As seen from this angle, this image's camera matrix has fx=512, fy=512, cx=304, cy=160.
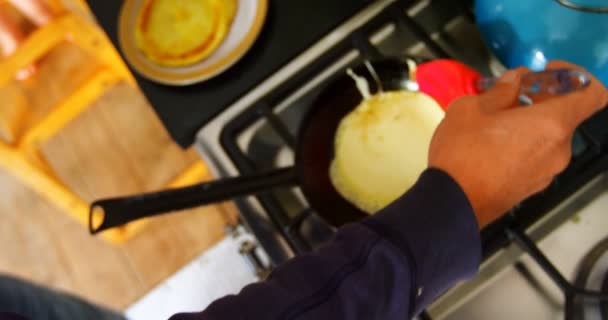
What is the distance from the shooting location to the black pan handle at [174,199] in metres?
0.38

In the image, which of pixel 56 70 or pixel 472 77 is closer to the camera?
pixel 472 77

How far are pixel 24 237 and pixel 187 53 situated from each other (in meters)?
0.82

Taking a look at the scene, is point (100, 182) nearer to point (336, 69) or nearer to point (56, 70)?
point (56, 70)

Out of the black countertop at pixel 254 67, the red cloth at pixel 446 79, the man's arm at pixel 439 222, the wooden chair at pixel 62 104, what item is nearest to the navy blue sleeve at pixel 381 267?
the man's arm at pixel 439 222

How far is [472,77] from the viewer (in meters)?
0.45

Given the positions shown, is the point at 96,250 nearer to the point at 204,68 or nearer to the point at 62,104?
the point at 62,104

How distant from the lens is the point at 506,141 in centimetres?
37

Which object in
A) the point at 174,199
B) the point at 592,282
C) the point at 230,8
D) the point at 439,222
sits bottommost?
the point at 592,282

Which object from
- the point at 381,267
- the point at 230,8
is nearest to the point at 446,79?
the point at 381,267

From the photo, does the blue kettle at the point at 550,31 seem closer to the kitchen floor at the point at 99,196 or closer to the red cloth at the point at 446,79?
the red cloth at the point at 446,79

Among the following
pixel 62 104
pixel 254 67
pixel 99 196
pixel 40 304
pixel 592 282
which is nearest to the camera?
pixel 40 304

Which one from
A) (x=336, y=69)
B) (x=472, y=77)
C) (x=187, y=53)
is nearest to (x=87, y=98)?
(x=187, y=53)

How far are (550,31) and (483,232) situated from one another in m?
0.17

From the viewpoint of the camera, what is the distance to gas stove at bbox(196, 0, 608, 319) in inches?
17.4
